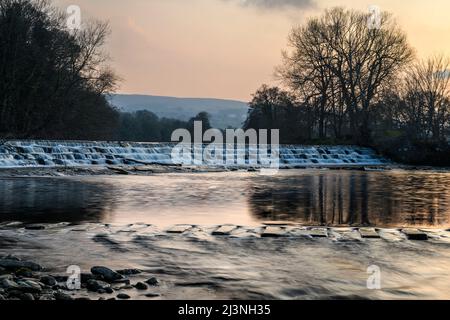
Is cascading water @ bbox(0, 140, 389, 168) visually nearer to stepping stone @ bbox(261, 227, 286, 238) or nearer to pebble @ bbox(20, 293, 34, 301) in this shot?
stepping stone @ bbox(261, 227, 286, 238)

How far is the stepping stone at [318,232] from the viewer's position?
8.77 m

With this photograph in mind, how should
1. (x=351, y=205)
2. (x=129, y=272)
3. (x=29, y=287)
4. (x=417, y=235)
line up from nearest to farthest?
(x=29, y=287), (x=129, y=272), (x=417, y=235), (x=351, y=205)

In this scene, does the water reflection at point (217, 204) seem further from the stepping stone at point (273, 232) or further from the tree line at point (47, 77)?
the tree line at point (47, 77)

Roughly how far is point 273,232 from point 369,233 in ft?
5.44

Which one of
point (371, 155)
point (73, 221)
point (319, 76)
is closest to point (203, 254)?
point (73, 221)

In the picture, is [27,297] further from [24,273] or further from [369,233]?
[369,233]

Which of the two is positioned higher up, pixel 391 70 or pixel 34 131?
pixel 391 70

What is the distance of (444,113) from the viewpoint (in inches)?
2402

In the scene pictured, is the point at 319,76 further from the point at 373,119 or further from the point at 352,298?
the point at 352,298

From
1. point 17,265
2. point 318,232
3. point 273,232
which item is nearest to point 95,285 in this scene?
point 17,265

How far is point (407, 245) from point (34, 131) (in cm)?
3891

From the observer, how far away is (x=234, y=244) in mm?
7934

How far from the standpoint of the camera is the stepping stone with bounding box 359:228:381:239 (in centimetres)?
868

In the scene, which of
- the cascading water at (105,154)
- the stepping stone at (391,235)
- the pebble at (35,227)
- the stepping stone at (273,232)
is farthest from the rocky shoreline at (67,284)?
the cascading water at (105,154)
